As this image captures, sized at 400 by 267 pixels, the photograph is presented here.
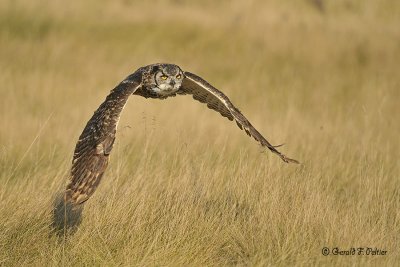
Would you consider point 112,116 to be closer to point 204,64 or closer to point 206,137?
point 206,137

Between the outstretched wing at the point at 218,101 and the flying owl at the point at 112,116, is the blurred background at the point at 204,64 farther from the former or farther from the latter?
the flying owl at the point at 112,116

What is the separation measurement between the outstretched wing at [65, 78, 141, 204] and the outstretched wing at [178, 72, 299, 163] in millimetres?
864

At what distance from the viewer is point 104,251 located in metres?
5.85

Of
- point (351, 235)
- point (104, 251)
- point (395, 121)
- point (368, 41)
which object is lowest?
point (104, 251)

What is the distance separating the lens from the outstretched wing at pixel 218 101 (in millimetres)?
6199

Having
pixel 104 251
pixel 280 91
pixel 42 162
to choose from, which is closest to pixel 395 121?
pixel 280 91

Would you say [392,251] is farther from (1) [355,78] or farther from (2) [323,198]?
(1) [355,78]

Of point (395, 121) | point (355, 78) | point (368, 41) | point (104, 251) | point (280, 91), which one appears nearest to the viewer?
point (104, 251)

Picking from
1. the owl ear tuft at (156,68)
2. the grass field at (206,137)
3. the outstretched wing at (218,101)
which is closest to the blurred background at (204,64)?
the grass field at (206,137)

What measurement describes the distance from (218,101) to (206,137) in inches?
133

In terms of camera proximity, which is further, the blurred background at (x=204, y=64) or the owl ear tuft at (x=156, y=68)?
the blurred background at (x=204, y=64)

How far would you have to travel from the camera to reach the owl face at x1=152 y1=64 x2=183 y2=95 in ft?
20.7

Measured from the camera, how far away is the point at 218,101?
6.72 m

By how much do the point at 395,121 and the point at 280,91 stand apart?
2.88m
